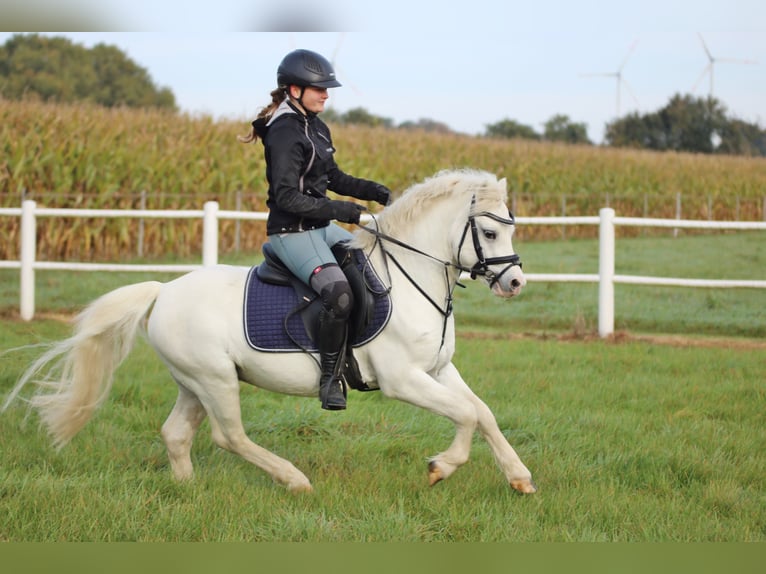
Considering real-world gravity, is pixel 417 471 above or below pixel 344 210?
below

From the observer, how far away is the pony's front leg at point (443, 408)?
5.34 metres

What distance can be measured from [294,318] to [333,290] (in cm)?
42

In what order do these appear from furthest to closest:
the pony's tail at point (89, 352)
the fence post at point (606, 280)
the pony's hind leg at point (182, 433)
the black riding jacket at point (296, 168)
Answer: the fence post at point (606, 280), the pony's tail at point (89, 352), the pony's hind leg at point (182, 433), the black riding jacket at point (296, 168)

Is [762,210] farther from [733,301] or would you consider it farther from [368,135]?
Result: [733,301]

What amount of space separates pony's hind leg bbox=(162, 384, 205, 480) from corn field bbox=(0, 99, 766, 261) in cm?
1092

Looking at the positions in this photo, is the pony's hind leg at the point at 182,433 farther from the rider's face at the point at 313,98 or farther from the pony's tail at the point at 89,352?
the rider's face at the point at 313,98

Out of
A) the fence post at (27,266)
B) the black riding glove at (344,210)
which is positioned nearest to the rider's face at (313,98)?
the black riding glove at (344,210)

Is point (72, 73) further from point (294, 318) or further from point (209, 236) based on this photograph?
point (294, 318)

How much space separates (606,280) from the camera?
39.8 ft

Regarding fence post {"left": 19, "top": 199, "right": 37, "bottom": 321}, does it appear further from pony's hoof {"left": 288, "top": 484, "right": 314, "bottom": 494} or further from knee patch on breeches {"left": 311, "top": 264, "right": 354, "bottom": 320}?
knee patch on breeches {"left": 311, "top": 264, "right": 354, "bottom": 320}

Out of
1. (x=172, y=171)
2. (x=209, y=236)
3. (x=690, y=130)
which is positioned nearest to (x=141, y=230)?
(x=172, y=171)

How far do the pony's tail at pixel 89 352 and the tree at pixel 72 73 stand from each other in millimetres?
41121

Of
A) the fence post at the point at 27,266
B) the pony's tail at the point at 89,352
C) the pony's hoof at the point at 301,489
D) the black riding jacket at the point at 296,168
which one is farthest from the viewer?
the fence post at the point at 27,266

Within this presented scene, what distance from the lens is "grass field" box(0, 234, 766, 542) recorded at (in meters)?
4.88
